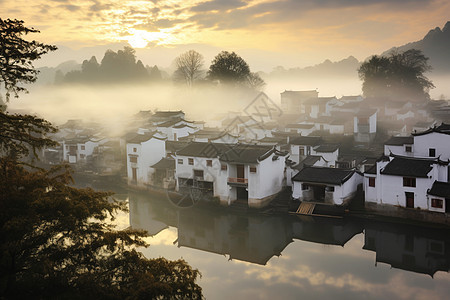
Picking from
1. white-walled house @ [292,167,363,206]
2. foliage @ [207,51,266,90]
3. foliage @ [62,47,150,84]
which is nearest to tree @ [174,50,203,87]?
foliage @ [207,51,266,90]

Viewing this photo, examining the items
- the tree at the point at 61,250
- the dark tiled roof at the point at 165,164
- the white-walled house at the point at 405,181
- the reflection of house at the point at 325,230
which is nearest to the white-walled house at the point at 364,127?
the white-walled house at the point at 405,181

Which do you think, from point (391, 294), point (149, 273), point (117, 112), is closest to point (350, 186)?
point (391, 294)

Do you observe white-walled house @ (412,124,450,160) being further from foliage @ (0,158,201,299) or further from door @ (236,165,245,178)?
foliage @ (0,158,201,299)

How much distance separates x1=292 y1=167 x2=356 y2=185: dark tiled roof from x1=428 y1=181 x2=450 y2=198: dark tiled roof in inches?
170

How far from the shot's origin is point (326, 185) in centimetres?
2225

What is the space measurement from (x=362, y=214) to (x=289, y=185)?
18.3ft

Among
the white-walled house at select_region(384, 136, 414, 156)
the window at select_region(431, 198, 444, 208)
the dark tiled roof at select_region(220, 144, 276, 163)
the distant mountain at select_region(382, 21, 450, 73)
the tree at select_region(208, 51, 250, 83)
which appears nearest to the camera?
the window at select_region(431, 198, 444, 208)

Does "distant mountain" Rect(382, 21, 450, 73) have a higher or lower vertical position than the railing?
higher

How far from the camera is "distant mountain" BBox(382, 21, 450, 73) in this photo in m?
93.3

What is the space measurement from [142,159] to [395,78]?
1301 inches

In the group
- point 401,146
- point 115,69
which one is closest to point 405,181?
point 401,146

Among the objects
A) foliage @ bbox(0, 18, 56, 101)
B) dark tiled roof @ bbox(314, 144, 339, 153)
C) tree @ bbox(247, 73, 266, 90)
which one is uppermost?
tree @ bbox(247, 73, 266, 90)

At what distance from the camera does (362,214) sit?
21.4 meters

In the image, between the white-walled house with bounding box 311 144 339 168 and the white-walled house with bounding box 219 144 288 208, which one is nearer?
the white-walled house with bounding box 219 144 288 208
